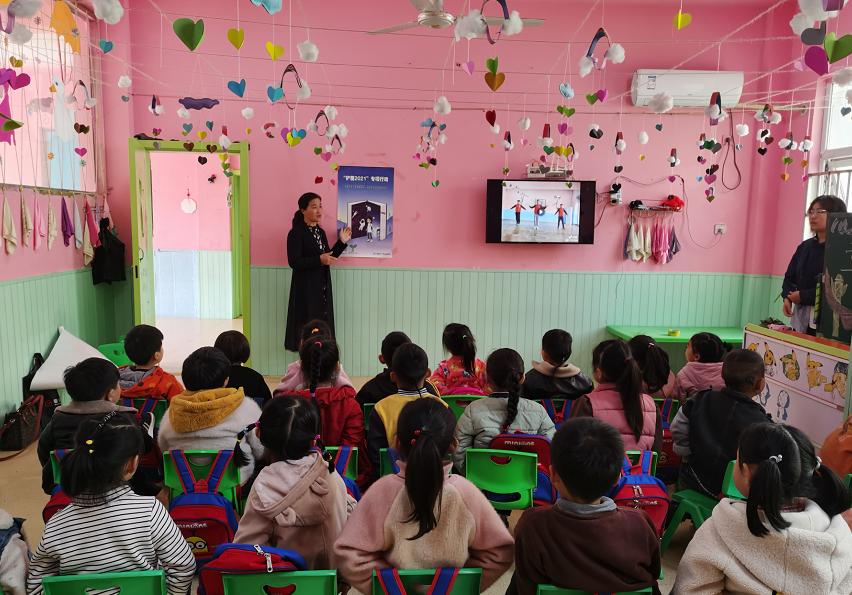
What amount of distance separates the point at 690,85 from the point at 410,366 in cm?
449

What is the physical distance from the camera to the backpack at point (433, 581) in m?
1.39

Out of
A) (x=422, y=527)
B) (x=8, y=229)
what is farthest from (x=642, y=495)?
(x=8, y=229)

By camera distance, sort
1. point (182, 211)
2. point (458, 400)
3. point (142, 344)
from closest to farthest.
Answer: point (458, 400)
point (142, 344)
point (182, 211)

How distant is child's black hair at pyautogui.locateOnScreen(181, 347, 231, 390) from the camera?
239 cm

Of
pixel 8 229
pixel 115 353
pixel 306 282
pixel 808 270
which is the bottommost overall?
pixel 115 353

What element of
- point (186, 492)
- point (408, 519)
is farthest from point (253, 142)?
point (408, 519)

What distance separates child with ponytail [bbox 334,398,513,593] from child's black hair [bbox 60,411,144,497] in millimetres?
603

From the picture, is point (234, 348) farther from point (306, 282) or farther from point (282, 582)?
point (306, 282)

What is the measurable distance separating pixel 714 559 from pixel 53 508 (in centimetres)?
197

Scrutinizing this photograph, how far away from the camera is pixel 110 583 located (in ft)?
4.55

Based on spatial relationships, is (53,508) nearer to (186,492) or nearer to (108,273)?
(186,492)

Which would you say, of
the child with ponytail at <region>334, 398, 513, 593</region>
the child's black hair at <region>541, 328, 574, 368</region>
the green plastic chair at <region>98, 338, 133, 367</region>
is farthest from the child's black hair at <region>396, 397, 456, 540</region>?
the green plastic chair at <region>98, 338, 133, 367</region>

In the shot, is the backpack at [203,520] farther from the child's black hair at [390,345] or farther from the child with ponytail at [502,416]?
the child's black hair at [390,345]

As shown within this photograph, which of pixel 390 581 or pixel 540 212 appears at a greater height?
pixel 540 212
